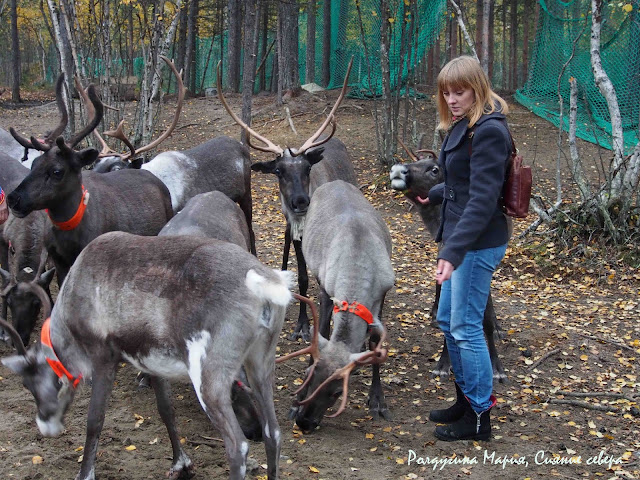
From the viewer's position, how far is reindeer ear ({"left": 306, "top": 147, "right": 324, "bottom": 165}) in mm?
6562

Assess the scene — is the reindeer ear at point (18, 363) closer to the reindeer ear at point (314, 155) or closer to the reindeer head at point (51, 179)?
the reindeer head at point (51, 179)

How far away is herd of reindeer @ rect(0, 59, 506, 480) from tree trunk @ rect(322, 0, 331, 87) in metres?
9.77

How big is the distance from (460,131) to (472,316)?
3.22 feet

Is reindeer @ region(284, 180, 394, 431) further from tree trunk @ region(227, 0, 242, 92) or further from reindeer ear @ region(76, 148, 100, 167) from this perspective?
tree trunk @ region(227, 0, 242, 92)

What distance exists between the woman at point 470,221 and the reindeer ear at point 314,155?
268cm

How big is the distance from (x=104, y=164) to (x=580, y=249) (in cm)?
490

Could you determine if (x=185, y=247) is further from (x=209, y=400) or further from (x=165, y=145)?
(x=165, y=145)

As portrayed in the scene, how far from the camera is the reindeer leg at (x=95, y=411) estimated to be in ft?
11.2

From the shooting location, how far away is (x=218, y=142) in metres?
7.88

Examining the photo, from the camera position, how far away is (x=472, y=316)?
12.3 feet

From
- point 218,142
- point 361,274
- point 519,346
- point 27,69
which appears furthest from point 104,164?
point 27,69

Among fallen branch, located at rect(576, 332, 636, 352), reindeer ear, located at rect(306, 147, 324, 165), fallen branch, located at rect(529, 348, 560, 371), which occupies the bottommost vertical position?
fallen branch, located at rect(529, 348, 560, 371)

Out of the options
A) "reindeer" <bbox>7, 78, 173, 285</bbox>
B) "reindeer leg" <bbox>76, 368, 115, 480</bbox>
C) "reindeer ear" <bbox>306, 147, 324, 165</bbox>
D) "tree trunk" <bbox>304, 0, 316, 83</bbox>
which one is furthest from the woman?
"tree trunk" <bbox>304, 0, 316, 83</bbox>

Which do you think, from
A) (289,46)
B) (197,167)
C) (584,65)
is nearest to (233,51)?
(289,46)
